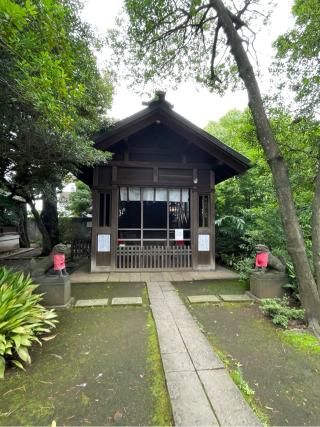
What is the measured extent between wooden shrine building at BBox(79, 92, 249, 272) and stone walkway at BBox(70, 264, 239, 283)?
313mm

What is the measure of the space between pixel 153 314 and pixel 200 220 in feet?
13.6

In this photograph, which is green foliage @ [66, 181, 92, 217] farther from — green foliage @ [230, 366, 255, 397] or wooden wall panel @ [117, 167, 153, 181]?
green foliage @ [230, 366, 255, 397]

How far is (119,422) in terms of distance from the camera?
166 centimetres

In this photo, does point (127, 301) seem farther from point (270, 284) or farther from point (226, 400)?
point (270, 284)

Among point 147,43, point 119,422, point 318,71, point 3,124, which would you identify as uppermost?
point 147,43

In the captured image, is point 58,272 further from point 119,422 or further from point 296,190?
point 296,190

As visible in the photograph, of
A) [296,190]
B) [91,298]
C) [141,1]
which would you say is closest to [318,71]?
[296,190]

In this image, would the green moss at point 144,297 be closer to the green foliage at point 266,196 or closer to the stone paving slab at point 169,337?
the stone paving slab at point 169,337

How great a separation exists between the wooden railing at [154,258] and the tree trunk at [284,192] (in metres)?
3.97

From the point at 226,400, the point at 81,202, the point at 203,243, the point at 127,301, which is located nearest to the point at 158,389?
the point at 226,400

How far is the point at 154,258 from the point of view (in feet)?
22.6

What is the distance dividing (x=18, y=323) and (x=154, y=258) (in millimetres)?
4638

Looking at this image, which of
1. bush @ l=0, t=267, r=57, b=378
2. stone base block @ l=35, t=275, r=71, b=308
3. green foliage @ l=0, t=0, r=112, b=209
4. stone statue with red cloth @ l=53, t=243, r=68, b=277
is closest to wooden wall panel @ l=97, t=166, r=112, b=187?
green foliage @ l=0, t=0, r=112, b=209

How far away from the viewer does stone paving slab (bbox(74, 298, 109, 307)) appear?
13.1ft
